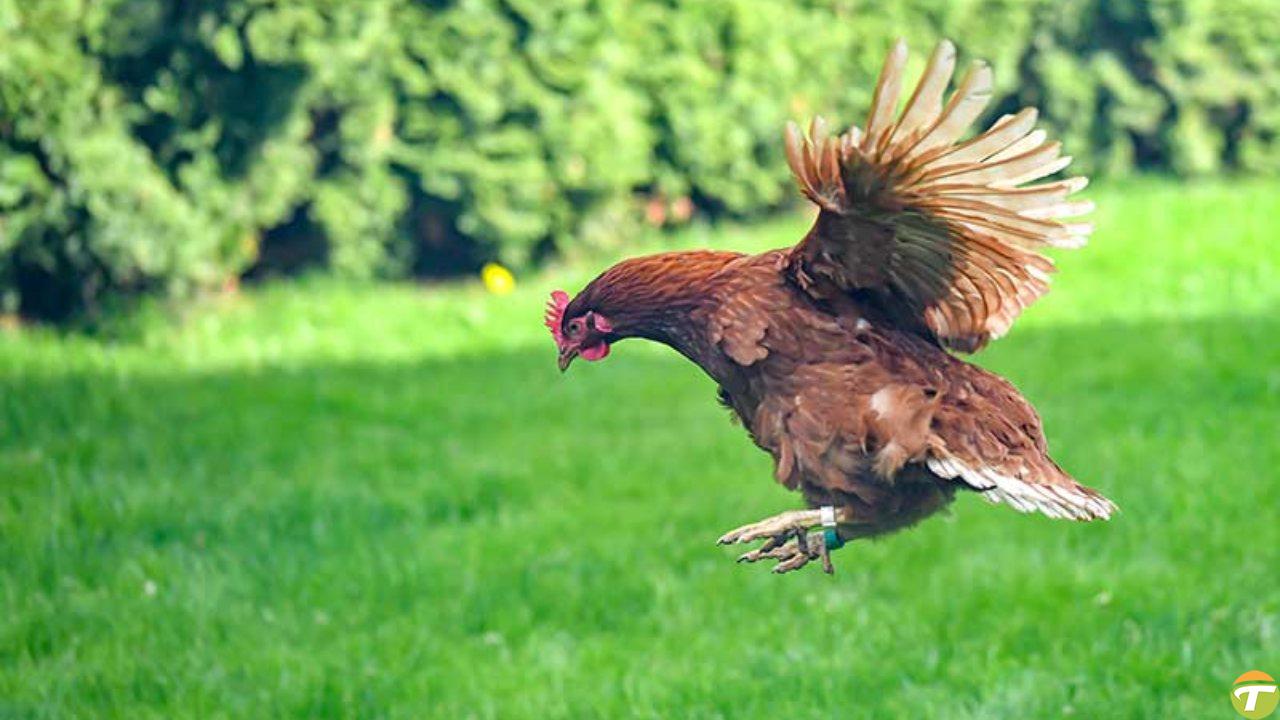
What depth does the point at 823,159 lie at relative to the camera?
114 inches

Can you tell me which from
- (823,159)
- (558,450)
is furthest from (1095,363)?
(823,159)

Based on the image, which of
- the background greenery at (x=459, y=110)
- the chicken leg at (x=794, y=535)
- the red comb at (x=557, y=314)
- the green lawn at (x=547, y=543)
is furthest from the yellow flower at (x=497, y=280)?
the chicken leg at (x=794, y=535)

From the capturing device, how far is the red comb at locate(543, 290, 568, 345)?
10.2ft

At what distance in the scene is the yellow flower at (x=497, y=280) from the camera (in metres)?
8.81

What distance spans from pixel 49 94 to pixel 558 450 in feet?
8.45

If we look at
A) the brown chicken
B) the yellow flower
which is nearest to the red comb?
the brown chicken

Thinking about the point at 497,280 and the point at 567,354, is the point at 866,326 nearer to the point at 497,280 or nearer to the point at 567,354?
the point at 567,354

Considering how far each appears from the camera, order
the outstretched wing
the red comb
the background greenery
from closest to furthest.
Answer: the outstretched wing → the red comb → the background greenery

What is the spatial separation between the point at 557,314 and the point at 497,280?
5.69 m

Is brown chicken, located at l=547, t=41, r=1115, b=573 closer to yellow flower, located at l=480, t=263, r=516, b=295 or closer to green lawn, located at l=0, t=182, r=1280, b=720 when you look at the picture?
green lawn, located at l=0, t=182, r=1280, b=720

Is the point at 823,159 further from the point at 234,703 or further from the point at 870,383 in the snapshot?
the point at 234,703

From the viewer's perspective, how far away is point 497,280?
8.80 meters
